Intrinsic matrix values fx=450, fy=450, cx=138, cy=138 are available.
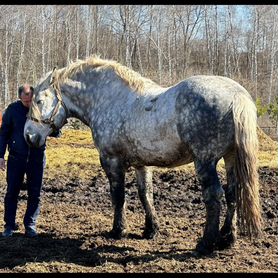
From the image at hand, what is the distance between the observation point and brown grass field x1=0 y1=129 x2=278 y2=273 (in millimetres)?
4215

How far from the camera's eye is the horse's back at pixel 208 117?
4148mm

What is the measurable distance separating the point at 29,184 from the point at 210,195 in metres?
2.28

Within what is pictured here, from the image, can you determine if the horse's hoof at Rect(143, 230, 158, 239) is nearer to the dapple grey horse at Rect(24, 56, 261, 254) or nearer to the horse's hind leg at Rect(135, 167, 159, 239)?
the dapple grey horse at Rect(24, 56, 261, 254)

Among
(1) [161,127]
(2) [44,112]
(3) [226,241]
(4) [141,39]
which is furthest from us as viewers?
(4) [141,39]

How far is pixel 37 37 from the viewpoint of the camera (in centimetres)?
2509

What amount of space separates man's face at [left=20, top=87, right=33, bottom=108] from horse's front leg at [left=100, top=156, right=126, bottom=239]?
1.11 metres

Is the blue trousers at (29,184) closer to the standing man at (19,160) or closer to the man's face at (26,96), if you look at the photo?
the standing man at (19,160)

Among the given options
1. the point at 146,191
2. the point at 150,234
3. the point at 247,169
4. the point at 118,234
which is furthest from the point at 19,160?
the point at 247,169

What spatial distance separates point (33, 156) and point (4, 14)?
1873 cm

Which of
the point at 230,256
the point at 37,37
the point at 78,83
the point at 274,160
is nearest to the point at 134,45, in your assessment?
the point at 37,37

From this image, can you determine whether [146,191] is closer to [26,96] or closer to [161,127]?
[161,127]

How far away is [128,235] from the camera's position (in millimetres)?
5301
